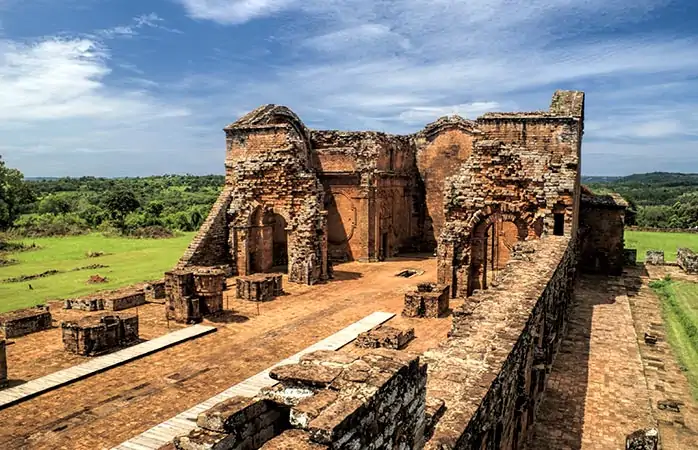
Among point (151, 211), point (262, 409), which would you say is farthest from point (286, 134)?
point (151, 211)

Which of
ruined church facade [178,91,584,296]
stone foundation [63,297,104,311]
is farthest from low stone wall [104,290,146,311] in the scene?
ruined church facade [178,91,584,296]

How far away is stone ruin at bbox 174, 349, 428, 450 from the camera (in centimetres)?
350

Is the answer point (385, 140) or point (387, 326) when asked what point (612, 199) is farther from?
point (387, 326)

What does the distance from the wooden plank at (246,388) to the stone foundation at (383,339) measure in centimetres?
46

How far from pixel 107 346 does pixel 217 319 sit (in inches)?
132

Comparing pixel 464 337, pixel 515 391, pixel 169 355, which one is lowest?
pixel 169 355

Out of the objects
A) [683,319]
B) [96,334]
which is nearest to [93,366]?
[96,334]

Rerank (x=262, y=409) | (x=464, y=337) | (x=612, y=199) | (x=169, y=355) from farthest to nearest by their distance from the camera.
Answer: (x=612, y=199)
(x=169, y=355)
(x=464, y=337)
(x=262, y=409)

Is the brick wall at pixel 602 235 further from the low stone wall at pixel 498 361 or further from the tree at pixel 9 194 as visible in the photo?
the tree at pixel 9 194

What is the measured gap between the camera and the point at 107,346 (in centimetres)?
1266

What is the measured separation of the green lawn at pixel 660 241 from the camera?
32344mm

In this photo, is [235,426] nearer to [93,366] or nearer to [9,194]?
[93,366]

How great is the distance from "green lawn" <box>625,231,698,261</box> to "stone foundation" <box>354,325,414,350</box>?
72.3ft

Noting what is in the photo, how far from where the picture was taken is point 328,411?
11.7ft
